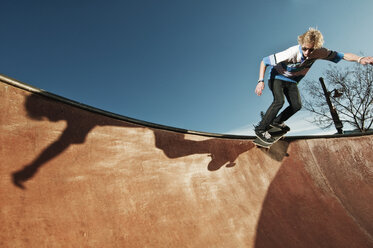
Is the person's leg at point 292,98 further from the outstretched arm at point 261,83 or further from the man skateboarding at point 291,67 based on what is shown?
the outstretched arm at point 261,83

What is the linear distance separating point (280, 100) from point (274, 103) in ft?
0.33

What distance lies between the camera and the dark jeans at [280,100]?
329 cm

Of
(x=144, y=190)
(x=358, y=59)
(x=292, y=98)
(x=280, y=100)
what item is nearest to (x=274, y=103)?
(x=280, y=100)

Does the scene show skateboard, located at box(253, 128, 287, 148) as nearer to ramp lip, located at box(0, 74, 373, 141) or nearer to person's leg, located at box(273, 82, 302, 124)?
person's leg, located at box(273, 82, 302, 124)

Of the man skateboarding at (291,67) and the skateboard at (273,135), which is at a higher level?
the man skateboarding at (291,67)

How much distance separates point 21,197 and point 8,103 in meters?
1.21

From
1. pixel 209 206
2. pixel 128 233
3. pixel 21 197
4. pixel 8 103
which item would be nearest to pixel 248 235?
pixel 209 206

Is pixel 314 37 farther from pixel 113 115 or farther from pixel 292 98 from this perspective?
pixel 113 115

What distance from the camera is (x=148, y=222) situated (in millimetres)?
2127

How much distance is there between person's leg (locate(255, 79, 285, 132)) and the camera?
327 centimetres

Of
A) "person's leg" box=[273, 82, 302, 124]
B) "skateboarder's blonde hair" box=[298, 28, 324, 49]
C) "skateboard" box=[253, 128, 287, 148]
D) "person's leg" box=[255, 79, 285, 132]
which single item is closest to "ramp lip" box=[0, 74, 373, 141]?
"skateboard" box=[253, 128, 287, 148]

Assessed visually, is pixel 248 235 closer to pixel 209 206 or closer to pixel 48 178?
pixel 209 206

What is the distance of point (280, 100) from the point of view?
3.26 metres

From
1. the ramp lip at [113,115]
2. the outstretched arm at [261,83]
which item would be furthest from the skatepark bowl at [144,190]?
the outstretched arm at [261,83]
